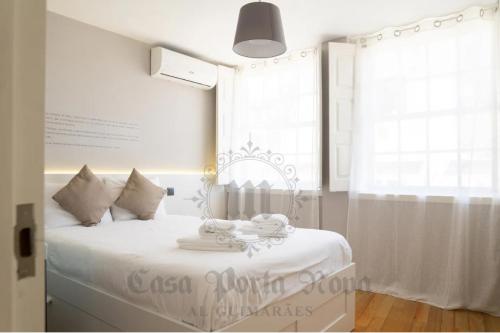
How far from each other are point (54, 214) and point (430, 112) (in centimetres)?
349

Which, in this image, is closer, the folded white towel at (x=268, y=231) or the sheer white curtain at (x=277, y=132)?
the folded white towel at (x=268, y=231)

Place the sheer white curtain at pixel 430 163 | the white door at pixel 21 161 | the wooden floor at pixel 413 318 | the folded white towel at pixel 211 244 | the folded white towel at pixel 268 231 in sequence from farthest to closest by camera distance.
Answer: the sheer white curtain at pixel 430 163, the wooden floor at pixel 413 318, the folded white towel at pixel 268 231, the folded white towel at pixel 211 244, the white door at pixel 21 161

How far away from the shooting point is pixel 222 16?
10.4 feet

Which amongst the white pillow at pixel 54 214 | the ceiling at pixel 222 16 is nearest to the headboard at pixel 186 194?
the white pillow at pixel 54 214

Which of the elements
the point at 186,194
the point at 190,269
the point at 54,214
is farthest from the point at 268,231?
the point at 186,194

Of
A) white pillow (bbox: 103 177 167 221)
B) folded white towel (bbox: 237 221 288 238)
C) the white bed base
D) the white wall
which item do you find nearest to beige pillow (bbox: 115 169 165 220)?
white pillow (bbox: 103 177 167 221)

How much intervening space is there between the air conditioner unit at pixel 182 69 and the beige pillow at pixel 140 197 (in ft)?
4.15

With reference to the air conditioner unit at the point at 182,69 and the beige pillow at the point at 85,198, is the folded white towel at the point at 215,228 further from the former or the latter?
the air conditioner unit at the point at 182,69

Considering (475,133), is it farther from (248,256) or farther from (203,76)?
(203,76)

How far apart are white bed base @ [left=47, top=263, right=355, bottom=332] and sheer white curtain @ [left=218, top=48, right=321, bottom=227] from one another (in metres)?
1.60

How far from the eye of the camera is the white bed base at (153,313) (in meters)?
1.59

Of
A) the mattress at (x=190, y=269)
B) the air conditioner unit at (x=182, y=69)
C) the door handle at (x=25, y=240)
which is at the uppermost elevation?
the air conditioner unit at (x=182, y=69)

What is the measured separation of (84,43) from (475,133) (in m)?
3.80

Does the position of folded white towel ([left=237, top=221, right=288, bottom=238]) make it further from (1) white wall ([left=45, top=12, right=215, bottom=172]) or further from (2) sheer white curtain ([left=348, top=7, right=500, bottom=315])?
(1) white wall ([left=45, top=12, right=215, bottom=172])
